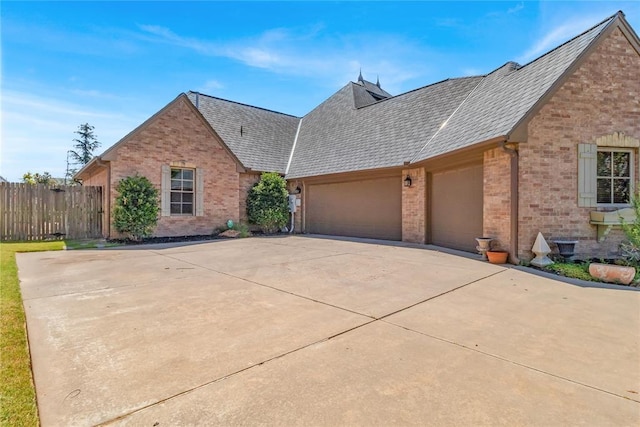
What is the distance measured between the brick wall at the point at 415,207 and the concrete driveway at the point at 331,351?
5.26 m

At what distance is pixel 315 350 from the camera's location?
3.01m

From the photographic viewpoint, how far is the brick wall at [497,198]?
305 inches

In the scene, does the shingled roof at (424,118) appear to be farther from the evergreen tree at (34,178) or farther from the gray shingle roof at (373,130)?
the evergreen tree at (34,178)

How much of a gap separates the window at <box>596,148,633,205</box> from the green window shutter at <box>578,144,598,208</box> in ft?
0.90

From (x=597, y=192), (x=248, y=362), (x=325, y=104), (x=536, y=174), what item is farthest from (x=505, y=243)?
(x=325, y=104)

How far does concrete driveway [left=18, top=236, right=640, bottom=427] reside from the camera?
2139mm

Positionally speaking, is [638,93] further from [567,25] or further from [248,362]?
[248,362]

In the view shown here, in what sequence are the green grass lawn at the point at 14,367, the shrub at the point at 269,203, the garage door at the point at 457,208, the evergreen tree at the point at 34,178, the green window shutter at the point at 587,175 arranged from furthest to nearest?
the evergreen tree at the point at 34,178, the shrub at the point at 269,203, the garage door at the point at 457,208, the green window shutter at the point at 587,175, the green grass lawn at the point at 14,367

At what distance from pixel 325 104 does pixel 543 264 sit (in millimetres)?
14987

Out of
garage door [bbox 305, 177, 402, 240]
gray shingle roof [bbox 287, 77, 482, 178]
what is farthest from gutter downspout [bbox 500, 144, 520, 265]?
garage door [bbox 305, 177, 402, 240]

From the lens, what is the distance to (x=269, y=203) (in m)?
14.8

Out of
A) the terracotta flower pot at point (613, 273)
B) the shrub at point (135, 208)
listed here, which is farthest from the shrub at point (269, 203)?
the terracotta flower pot at point (613, 273)

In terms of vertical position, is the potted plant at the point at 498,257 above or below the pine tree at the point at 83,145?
below

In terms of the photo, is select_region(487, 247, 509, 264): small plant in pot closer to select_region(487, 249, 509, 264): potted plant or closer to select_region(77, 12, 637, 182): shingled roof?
select_region(487, 249, 509, 264): potted plant
